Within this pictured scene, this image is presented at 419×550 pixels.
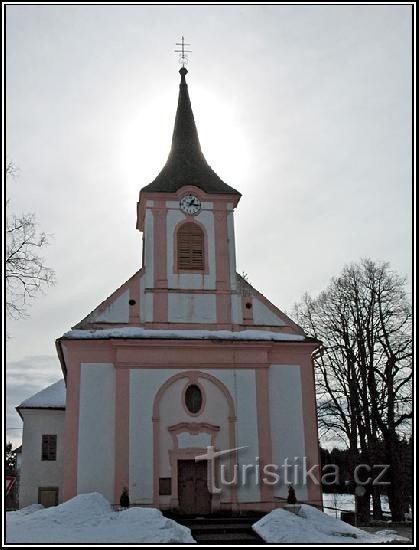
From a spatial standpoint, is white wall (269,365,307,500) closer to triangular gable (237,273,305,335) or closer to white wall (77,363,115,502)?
triangular gable (237,273,305,335)

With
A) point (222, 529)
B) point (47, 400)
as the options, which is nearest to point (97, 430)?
point (222, 529)

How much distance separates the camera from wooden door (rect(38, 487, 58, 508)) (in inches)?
1071

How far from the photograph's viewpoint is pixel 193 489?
19344 mm

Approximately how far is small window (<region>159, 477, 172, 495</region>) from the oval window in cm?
215

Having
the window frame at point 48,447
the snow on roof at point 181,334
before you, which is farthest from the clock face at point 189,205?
the window frame at point 48,447

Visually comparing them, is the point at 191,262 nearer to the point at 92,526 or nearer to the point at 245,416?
the point at 245,416

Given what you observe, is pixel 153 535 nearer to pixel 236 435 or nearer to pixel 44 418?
pixel 236 435

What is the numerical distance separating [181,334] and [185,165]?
6757 millimetres

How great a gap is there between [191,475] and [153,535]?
5109 mm

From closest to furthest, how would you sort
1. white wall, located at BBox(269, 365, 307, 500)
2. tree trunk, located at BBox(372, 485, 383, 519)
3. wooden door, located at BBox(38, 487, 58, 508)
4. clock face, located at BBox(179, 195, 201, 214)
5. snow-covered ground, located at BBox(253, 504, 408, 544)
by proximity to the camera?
snow-covered ground, located at BBox(253, 504, 408, 544) → white wall, located at BBox(269, 365, 307, 500) → clock face, located at BBox(179, 195, 201, 214) → tree trunk, located at BBox(372, 485, 383, 519) → wooden door, located at BBox(38, 487, 58, 508)

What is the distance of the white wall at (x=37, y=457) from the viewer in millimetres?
27422

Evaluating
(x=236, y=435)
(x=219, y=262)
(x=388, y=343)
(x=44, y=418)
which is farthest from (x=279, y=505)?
(x=44, y=418)

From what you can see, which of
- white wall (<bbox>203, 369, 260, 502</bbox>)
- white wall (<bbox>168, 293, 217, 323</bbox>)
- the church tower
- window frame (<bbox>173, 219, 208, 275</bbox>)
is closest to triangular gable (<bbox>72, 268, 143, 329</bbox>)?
the church tower

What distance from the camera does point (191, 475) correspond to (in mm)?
19453
